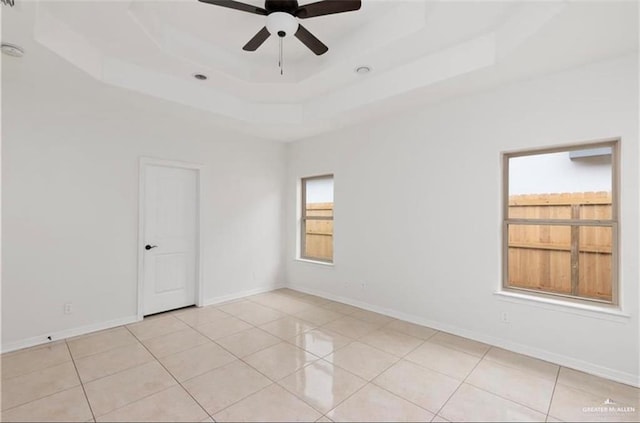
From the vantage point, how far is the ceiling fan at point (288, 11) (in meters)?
2.16

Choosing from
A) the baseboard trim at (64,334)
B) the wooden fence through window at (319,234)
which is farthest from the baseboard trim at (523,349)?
the baseboard trim at (64,334)

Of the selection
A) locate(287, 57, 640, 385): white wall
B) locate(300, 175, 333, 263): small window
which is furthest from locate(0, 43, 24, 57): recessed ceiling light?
locate(300, 175, 333, 263): small window

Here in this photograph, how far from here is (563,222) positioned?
2916 millimetres

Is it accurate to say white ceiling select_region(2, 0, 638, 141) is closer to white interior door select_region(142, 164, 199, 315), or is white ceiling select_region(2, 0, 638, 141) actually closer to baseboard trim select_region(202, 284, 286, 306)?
white interior door select_region(142, 164, 199, 315)

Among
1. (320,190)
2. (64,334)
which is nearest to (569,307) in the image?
(320,190)

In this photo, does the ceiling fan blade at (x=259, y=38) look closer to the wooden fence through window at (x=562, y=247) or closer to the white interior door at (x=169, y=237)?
the white interior door at (x=169, y=237)

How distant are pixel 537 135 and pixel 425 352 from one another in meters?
2.43

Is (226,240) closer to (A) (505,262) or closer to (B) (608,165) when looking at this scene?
(A) (505,262)

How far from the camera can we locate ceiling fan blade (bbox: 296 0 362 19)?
214 centimetres

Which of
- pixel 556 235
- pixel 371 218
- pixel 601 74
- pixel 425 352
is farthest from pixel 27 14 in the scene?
pixel 556 235

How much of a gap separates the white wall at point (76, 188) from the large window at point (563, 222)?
12.9 ft

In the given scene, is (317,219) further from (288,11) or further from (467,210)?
(288,11)

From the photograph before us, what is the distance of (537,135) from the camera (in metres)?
2.94

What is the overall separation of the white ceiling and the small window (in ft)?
5.03
